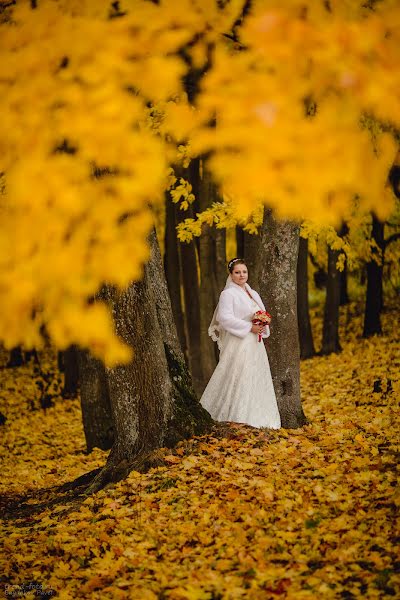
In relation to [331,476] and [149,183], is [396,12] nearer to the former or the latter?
[149,183]

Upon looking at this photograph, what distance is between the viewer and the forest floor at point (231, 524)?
4281mm

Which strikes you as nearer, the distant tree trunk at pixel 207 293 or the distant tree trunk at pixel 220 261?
the distant tree trunk at pixel 207 293

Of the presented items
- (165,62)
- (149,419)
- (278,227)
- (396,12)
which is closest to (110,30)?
(165,62)

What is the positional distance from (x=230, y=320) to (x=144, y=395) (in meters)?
1.56

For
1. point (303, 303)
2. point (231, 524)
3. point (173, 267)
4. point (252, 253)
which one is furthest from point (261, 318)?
point (303, 303)

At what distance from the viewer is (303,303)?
1584 cm

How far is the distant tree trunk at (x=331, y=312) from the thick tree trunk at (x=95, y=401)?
289 inches

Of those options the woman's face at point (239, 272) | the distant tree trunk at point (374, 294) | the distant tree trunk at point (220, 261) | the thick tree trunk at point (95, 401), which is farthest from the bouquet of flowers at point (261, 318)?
the distant tree trunk at point (374, 294)

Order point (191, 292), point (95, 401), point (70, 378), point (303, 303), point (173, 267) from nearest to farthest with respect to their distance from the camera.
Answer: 1. point (95, 401)
2. point (191, 292)
3. point (173, 267)
4. point (303, 303)
5. point (70, 378)

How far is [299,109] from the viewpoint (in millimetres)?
4898

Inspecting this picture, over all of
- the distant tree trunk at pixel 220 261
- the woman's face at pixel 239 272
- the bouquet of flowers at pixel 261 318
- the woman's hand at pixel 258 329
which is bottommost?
the woman's hand at pixel 258 329

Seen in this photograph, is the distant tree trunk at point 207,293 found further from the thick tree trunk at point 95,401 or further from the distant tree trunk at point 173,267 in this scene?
the thick tree trunk at point 95,401

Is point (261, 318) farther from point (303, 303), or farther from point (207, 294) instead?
point (303, 303)

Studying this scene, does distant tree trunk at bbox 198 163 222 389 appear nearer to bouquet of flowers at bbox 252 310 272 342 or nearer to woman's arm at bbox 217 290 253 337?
woman's arm at bbox 217 290 253 337
